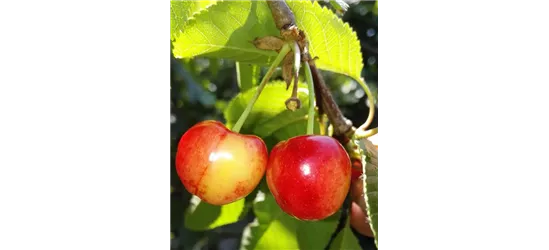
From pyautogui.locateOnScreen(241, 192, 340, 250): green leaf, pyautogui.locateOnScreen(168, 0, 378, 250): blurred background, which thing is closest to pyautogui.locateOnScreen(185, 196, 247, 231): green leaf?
pyautogui.locateOnScreen(241, 192, 340, 250): green leaf

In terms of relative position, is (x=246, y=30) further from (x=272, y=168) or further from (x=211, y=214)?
(x=211, y=214)

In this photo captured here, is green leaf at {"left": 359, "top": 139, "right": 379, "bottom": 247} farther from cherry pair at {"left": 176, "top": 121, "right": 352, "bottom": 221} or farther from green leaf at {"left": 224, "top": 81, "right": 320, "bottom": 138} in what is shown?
green leaf at {"left": 224, "top": 81, "right": 320, "bottom": 138}

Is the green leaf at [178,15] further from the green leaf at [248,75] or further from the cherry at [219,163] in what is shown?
the green leaf at [248,75]

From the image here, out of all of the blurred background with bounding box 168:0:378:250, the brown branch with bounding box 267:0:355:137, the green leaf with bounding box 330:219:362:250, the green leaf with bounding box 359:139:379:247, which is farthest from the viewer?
the blurred background with bounding box 168:0:378:250

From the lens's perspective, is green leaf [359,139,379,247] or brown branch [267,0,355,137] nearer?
green leaf [359,139,379,247]

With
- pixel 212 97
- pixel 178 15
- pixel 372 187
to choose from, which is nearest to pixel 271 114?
pixel 178 15
